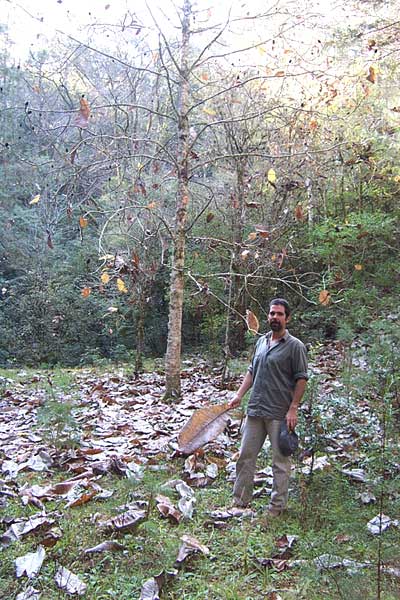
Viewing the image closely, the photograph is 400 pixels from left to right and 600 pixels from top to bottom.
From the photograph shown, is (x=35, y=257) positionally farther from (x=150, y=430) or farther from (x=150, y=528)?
(x=150, y=528)

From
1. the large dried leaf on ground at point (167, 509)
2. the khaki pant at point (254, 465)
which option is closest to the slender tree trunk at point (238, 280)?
the khaki pant at point (254, 465)

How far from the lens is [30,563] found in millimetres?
3365

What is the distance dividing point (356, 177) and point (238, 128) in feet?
11.4

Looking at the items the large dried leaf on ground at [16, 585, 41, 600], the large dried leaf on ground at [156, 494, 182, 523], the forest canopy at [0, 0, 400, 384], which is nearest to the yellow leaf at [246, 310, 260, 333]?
the forest canopy at [0, 0, 400, 384]

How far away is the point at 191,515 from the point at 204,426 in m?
1.07

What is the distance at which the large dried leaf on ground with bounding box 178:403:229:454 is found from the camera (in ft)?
16.8

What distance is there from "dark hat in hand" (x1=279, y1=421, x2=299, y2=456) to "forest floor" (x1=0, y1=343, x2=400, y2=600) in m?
0.15

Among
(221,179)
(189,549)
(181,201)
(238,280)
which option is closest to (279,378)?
(189,549)

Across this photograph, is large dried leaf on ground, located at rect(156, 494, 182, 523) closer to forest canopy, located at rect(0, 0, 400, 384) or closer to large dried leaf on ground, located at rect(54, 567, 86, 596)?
large dried leaf on ground, located at rect(54, 567, 86, 596)

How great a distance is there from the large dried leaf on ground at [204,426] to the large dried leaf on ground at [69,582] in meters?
2.02

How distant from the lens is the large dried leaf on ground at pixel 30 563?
328 centimetres

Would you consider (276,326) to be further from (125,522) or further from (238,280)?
(238,280)

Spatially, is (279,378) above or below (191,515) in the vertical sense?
above

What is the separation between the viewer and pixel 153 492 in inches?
171
